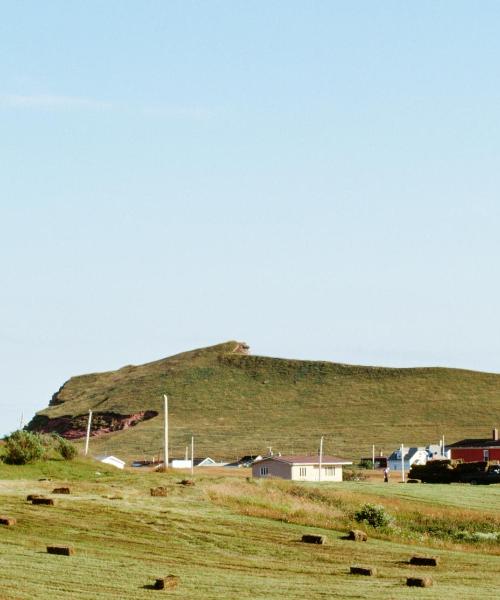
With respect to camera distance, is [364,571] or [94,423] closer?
[364,571]

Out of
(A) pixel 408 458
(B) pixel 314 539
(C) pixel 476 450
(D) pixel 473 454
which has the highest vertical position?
(C) pixel 476 450

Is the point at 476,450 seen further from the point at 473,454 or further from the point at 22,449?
the point at 22,449

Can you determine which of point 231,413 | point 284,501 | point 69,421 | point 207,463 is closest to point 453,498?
point 284,501

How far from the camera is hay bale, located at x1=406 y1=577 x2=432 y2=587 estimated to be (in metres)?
31.8

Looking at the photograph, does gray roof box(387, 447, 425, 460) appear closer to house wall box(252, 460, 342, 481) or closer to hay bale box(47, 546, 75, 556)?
house wall box(252, 460, 342, 481)

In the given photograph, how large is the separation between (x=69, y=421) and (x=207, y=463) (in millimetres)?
58934

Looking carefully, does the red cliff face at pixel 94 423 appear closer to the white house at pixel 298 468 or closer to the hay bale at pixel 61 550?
the white house at pixel 298 468

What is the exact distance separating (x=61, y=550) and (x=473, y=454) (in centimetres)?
8791

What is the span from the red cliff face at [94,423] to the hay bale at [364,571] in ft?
430

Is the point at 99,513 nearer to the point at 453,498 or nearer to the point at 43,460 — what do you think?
the point at 43,460

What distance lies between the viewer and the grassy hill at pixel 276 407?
140m

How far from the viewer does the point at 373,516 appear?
51438 millimetres

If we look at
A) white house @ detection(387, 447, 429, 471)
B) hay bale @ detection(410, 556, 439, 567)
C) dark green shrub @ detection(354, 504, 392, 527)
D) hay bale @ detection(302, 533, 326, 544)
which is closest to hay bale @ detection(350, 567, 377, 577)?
hay bale @ detection(410, 556, 439, 567)

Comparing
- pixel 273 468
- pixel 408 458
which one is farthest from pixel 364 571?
pixel 408 458
